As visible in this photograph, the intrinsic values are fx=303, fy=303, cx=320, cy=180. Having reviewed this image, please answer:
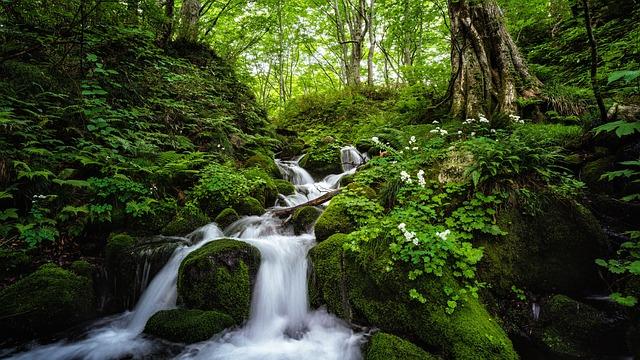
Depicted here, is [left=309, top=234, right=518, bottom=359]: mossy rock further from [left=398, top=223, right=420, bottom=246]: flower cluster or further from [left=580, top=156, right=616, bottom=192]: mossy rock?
[left=580, top=156, right=616, bottom=192]: mossy rock

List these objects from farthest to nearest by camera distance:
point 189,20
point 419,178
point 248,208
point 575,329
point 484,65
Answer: point 189,20, point 484,65, point 248,208, point 419,178, point 575,329

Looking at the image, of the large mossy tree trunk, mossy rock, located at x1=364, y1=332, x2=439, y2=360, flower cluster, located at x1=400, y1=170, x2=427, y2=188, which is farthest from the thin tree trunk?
mossy rock, located at x1=364, y1=332, x2=439, y2=360

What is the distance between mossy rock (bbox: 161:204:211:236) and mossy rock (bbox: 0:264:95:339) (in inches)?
53.1

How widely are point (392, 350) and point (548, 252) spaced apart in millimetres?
2399

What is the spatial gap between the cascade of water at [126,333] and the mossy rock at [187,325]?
194 mm

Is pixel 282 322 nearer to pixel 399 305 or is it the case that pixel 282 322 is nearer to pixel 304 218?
pixel 399 305

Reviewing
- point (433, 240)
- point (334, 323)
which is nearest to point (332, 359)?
point (334, 323)

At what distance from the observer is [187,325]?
11.5 feet

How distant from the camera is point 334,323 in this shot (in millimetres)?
3723

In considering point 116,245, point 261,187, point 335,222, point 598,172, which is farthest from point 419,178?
point 116,245

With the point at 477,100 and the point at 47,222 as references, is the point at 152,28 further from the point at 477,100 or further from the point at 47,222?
the point at 477,100

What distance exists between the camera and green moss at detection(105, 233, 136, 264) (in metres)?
4.47

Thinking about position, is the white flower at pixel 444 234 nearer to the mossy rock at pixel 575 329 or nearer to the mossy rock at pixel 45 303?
the mossy rock at pixel 575 329

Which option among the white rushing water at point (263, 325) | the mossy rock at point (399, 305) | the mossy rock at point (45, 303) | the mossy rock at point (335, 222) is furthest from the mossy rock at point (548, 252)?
the mossy rock at point (45, 303)
